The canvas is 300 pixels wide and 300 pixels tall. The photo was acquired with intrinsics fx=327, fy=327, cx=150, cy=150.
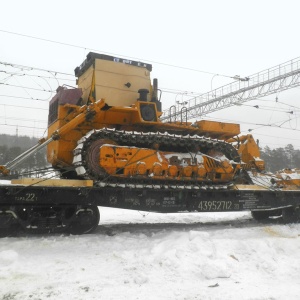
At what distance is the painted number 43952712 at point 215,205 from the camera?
8.38m

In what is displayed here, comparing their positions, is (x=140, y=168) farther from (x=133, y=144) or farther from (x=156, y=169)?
(x=133, y=144)

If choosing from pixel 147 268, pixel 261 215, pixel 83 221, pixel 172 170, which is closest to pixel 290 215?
pixel 261 215

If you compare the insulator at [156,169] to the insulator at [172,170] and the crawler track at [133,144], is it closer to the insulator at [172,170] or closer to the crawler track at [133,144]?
the crawler track at [133,144]

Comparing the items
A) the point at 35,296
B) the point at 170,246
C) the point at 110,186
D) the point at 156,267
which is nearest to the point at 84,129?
the point at 110,186

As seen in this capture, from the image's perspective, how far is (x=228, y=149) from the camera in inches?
358

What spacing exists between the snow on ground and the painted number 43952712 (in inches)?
79.3

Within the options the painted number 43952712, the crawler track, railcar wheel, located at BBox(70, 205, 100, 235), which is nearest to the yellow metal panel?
the crawler track

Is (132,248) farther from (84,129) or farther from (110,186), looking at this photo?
(84,129)

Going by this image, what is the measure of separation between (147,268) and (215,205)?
4070 millimetres

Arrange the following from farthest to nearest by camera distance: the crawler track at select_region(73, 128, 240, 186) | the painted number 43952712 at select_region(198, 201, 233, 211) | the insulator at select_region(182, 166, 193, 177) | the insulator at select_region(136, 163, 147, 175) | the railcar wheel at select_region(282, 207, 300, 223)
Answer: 1. the railcar wheel at select_region(282, 207, 300, 223)
2. the painted number 43952712 at select_region(198, 201, 233, 211)
3. the insulator at select_region(182, 166, 193, 177)
4. the insulator at select_region(136, 163, 147, 175)
5. the crawler track at select_region(73, 128, 240, 186)

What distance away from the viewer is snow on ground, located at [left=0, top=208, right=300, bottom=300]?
4098mm

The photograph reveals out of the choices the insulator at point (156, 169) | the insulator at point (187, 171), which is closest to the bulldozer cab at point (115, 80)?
the insulator at point (156, 169)

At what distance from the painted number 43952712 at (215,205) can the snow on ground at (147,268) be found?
2014 mm

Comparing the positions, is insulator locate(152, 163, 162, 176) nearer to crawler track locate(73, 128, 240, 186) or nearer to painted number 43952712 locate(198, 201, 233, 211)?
crawler track locate(73, 128, 240, 186)
